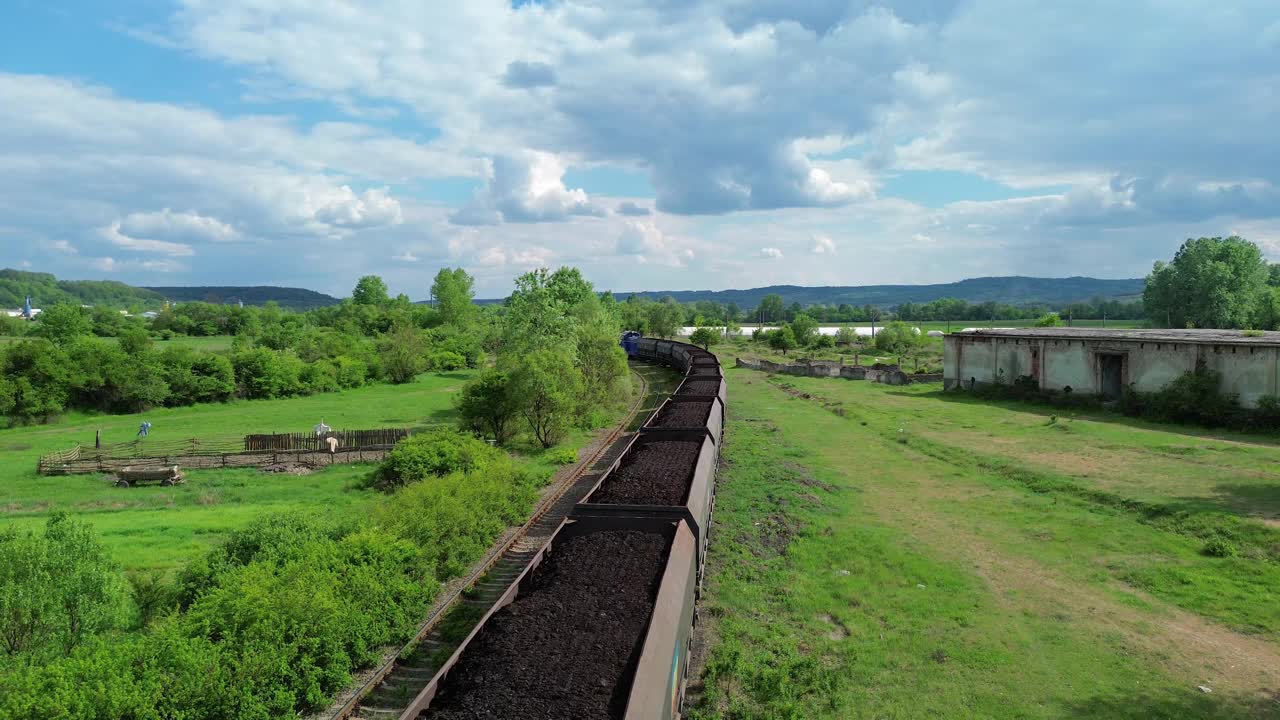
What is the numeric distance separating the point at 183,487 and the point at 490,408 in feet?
42.9

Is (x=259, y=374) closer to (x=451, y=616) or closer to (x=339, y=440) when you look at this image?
(x=339, y=440)

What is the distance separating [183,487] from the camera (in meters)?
28.2

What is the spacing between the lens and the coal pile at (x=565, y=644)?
7.38 meters

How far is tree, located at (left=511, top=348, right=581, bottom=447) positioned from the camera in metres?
30.9

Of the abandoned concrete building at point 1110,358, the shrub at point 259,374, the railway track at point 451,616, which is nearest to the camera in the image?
the railway track at point 451,616

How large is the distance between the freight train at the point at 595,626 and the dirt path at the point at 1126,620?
718 centimetres

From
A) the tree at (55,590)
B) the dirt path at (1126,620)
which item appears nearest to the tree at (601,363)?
the dirt path at (1126,620)

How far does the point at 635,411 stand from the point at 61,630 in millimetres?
31273

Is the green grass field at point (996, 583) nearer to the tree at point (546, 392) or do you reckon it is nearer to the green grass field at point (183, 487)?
the tree at point (546, 392)

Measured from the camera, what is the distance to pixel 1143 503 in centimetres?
2009

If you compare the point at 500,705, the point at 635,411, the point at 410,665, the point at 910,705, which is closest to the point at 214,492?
the point at 410,665

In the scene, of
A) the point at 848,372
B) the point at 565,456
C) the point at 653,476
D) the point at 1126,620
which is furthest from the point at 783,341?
the point at 1126,620

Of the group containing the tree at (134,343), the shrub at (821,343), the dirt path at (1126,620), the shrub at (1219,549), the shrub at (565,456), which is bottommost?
the dirt path at (1126,620)

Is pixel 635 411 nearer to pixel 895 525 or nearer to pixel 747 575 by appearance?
pixel 895 525
